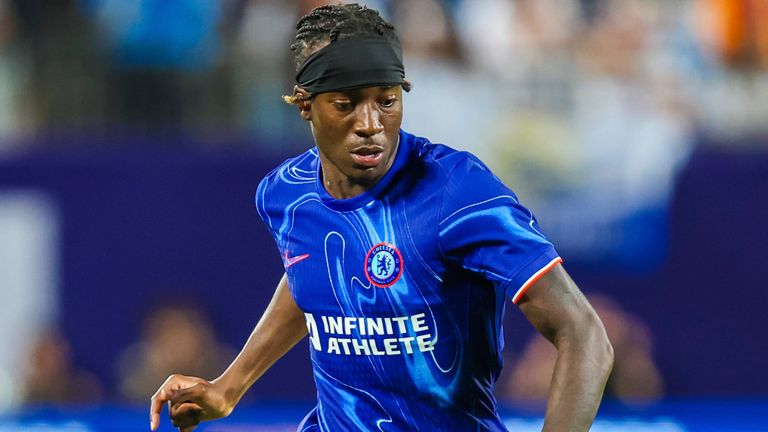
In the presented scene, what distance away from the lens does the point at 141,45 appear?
9.38 m

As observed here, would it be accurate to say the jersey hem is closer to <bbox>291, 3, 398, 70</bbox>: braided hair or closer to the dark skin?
the dark skin

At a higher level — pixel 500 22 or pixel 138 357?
pixel 500 22

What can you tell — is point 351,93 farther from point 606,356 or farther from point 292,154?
point 292,154

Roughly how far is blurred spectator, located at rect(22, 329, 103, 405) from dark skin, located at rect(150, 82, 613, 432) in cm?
488

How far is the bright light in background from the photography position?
29.8 feet

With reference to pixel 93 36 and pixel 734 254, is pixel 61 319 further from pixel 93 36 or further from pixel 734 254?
pixel 734 254

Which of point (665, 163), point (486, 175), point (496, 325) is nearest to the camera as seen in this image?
point (486, 175)

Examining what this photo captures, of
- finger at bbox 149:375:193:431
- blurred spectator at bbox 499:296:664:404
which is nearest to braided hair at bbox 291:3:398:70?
finger at bbox 149:375:193:431

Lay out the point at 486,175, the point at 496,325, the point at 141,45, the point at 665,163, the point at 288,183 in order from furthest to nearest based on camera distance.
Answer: the point at 141,45 < the point at 665,163 < the point at 288,183 < the point at 496,325 < the point at 486,175

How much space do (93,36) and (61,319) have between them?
1955 millimetres

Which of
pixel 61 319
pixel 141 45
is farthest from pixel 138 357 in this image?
pixel 141 45

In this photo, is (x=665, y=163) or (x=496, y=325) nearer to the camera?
(x=496, y=325)

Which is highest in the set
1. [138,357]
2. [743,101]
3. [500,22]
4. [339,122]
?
[500,22]

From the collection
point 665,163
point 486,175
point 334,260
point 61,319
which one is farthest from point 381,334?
point 61,319
